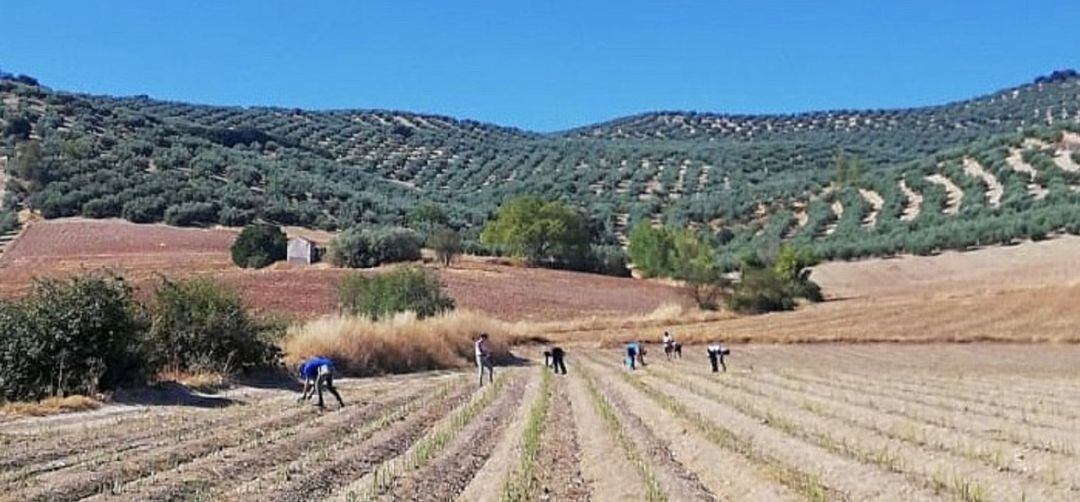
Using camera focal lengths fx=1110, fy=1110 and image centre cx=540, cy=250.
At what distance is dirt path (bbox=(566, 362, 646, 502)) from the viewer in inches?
484

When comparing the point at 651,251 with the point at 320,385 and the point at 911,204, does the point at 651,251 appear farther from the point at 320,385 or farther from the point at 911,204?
the point at 320,385

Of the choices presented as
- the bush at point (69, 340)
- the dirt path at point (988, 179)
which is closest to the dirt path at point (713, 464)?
the bush at point (69, 340)

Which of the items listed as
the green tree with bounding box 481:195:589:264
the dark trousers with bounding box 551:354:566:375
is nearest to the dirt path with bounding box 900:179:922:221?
the green tree with bounding box 481:195:589:264

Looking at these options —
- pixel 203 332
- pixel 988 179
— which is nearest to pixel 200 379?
pixel 203 332

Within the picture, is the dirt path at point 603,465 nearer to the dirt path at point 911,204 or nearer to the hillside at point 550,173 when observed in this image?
the hillside at point 550,173

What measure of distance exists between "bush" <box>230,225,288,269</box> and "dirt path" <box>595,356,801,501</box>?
59081mm

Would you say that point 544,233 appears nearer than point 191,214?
Yes

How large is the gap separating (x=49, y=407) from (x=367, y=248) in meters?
57.9

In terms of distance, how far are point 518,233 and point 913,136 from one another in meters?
111

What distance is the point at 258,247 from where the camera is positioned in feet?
257

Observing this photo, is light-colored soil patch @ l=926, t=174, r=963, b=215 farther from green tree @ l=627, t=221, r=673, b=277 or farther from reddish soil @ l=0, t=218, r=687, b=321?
reddish soil @ l=0, t=218, r=687, b=321

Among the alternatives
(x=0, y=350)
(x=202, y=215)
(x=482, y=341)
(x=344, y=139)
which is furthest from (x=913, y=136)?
(x=0, y=350)

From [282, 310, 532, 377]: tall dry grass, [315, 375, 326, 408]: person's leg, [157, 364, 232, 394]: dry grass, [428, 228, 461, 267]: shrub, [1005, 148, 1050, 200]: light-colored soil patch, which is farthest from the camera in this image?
[1005, 148, 1050, 200]: light-colored soil patch

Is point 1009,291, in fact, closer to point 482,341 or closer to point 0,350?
point 482,341
